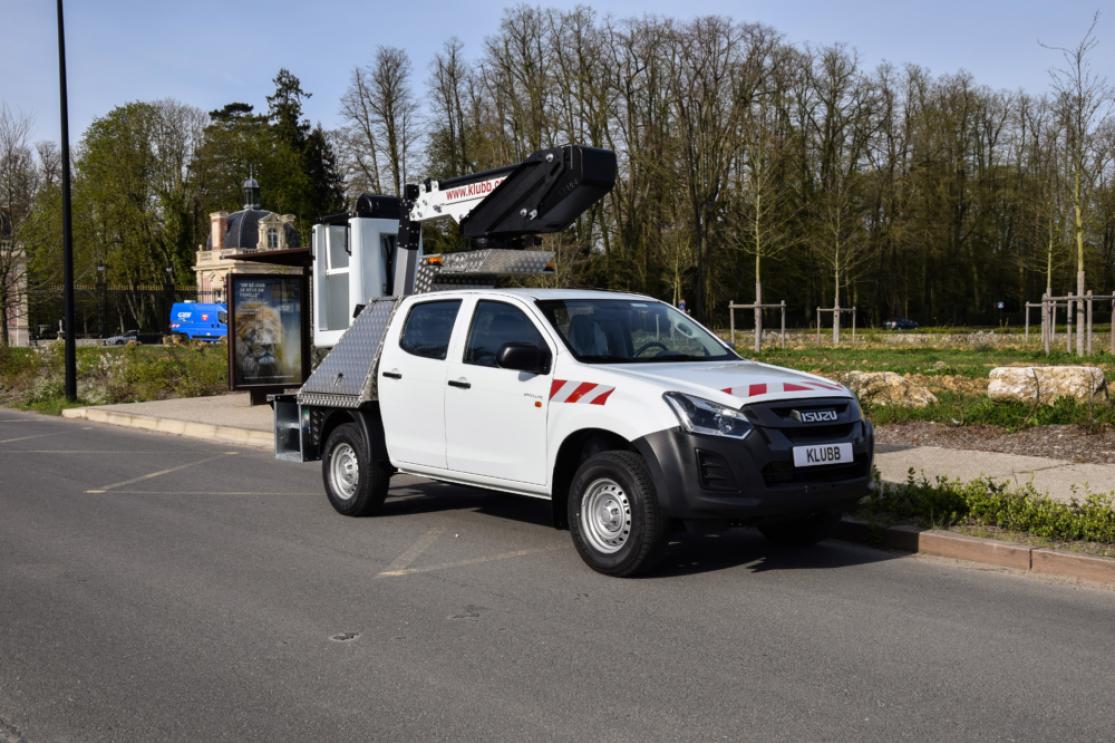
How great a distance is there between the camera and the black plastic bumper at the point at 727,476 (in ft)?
21.4

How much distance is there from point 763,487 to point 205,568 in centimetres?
369

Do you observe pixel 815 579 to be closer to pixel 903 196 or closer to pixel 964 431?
pixel 964 431

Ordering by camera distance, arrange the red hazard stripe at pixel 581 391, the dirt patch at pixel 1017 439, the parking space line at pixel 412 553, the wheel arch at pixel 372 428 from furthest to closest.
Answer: the dirt patch at pixel 1017 439
the wheel arch at pixel 372 428
the parking space line at pixel 412 553
the red hazard stripe at pixel 581 391

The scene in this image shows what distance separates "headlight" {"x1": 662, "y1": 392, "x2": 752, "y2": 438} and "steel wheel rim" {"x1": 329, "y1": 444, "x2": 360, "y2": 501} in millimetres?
3486

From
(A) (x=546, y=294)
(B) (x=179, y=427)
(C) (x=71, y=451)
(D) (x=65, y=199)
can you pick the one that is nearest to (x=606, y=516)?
(A) (x=546, y=294)

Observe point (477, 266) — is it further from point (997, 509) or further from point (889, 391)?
point (889, 391)

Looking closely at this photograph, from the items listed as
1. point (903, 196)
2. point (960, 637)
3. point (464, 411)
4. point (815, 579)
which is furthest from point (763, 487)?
point (903, 196)

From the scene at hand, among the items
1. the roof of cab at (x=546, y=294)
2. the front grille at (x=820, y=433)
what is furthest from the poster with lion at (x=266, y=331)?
the front grille at (x=820, y=433)

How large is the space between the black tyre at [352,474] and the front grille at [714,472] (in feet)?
11.1

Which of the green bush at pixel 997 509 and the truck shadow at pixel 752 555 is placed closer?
the green bush at pixel 997 509

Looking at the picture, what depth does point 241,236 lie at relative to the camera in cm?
7650

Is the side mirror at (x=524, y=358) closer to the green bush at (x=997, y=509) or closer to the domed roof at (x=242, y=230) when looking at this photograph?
the green bush at (x=997, y=509)

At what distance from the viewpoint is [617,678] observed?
16.5 feet

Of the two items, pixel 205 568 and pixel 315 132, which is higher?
pixel 315 132
